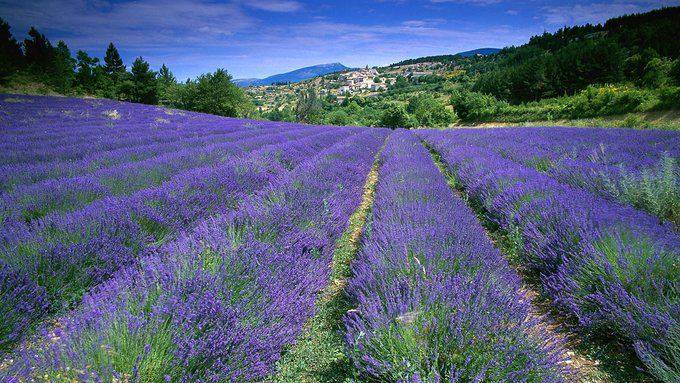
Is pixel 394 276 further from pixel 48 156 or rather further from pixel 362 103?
pixel 362 103

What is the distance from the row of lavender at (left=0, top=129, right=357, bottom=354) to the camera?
1.95 meters

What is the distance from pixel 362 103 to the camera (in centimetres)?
9181

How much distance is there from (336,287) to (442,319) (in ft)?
4.44

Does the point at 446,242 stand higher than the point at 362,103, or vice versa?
the point at 362,103

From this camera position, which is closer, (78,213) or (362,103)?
(78,213)

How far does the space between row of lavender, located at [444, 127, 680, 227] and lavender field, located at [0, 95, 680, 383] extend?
5 centimetres

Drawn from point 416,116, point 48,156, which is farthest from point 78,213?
point 416,116

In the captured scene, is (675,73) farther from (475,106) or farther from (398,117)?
(398,117)

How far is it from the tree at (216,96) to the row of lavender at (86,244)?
38965 mm

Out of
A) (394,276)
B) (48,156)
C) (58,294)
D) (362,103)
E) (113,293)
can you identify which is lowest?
(58,294)

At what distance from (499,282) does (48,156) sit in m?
8.46

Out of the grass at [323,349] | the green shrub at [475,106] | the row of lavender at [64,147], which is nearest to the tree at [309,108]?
the green shrub at [475,106]

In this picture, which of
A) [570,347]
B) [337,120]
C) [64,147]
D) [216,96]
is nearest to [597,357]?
[570,347]

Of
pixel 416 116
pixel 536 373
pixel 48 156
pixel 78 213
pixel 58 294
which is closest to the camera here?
pixel 536 373
